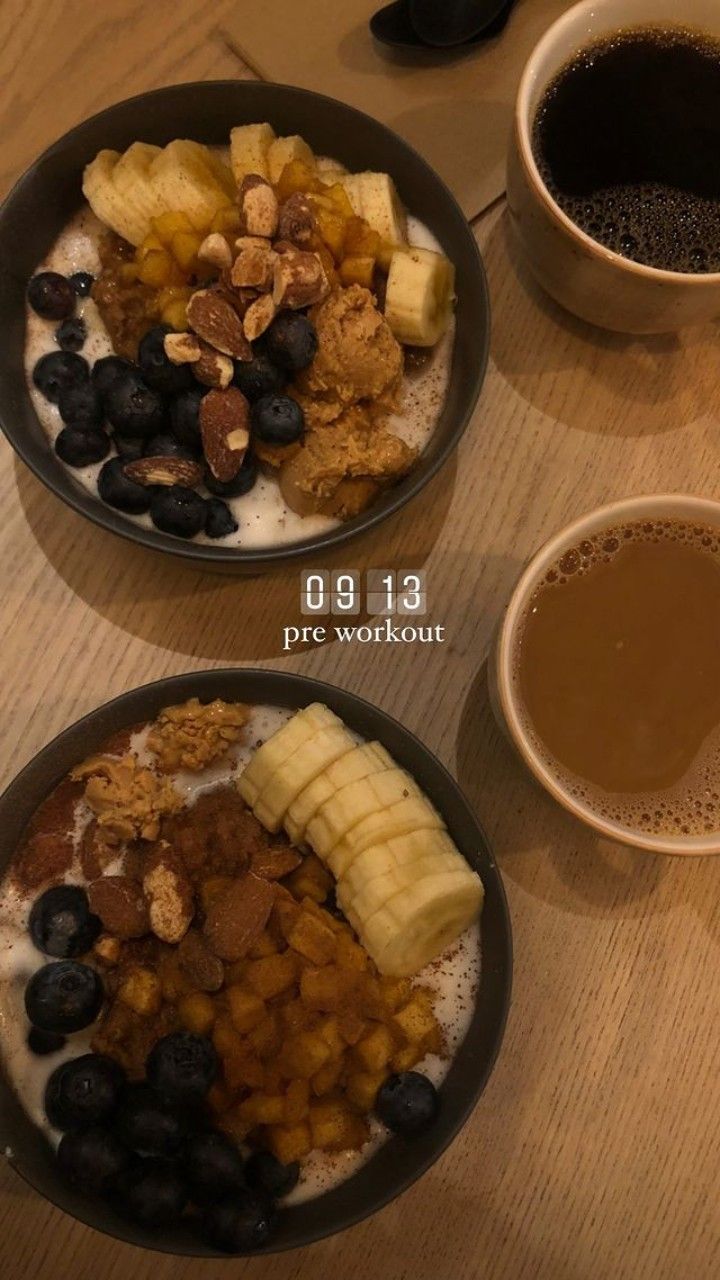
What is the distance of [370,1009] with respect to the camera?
991 millimetres

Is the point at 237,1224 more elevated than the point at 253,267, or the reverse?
the point at 253,267

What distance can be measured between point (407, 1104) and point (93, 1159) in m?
0.30

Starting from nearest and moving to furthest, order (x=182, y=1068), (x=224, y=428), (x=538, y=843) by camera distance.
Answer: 1. (x=182, y=1068)
2. (x=224, y=428)
3. (x=538, y=843)

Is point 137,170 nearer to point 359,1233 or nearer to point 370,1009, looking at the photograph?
point 370,1009

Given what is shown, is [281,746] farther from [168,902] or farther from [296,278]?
[296,278]

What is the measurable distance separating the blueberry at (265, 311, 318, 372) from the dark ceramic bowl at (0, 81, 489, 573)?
0.17m

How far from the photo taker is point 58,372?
1094 mm

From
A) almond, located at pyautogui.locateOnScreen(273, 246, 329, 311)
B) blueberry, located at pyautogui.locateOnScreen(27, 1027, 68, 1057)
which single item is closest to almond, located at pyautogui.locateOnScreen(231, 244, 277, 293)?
almond, located at pyautogui.locateOnScreen(273, 246, 329, 311)

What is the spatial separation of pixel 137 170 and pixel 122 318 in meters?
0.16

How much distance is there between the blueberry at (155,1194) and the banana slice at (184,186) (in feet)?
3.14

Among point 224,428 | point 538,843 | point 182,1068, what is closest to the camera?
point 182,1068

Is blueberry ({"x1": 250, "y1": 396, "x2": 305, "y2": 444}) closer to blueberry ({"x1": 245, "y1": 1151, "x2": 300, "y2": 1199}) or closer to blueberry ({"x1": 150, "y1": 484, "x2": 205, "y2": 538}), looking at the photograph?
blueberry ({"x1": 150, "y1": 484, "x2": 205, "y2": 538})

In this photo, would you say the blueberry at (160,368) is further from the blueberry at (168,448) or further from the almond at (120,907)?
the almond at (120,907)
